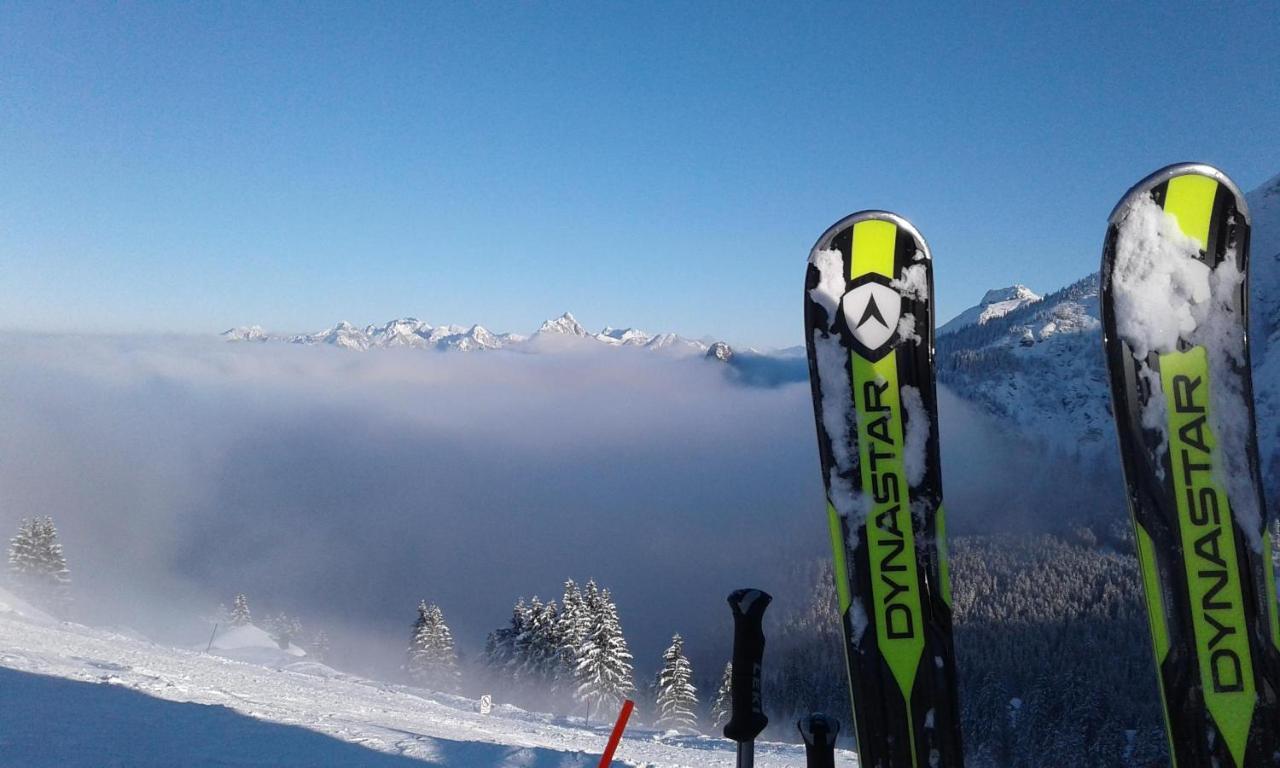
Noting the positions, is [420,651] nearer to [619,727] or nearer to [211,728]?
[211,728]

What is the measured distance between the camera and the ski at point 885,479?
14.8ft

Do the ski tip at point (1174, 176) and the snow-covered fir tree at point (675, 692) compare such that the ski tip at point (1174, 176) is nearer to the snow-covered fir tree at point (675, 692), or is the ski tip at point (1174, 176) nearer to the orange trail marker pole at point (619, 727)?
the orange trail marker pole at point (619, 727)

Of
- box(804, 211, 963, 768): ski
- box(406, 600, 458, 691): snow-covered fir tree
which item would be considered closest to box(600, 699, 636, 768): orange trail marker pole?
box(804, 211, 963, 768): ski

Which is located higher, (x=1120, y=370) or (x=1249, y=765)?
(x=1120, y=370)

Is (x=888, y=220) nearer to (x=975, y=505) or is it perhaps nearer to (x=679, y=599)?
(x=679, y=599)

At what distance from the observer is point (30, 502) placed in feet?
481

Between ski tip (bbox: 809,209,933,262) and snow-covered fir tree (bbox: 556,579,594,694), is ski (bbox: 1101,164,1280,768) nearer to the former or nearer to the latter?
ski tip (bbox: 809,209,933,262)

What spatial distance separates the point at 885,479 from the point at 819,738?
1.76m

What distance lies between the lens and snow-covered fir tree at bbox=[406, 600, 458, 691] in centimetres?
4029

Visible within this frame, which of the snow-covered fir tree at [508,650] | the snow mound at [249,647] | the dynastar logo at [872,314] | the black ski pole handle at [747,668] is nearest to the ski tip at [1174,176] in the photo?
Result: the dynastar logo at [872,314]

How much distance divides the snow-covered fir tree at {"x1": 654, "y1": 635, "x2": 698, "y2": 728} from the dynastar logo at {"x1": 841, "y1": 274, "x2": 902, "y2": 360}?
27065mm

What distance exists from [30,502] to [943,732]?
19196cm

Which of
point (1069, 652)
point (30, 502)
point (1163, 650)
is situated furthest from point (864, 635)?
point (30, 502)

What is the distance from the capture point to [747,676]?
11.7ft
